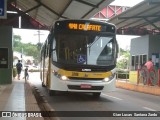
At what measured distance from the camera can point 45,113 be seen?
12.3m

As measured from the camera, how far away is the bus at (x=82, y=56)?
1564 centimetres

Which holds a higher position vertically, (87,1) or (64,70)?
(87,1)

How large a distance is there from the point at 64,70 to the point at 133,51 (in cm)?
2047

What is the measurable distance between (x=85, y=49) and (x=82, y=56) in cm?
31

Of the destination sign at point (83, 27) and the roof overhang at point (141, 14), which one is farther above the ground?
the roof overhang at point (141, 14)

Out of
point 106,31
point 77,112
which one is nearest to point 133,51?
point 106,31

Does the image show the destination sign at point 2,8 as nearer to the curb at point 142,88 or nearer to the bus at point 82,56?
the bus at point 82,56

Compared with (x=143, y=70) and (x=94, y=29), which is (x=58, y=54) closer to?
(x=94, y=29)

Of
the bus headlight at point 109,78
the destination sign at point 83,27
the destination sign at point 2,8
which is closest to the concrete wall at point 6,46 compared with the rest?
the destination sign at point 83,27

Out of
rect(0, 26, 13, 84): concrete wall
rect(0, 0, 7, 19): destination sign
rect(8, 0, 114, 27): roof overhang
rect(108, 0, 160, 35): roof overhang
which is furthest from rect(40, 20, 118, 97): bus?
rect(0, 26, 13, 84): concrete wall

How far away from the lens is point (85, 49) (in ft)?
52.2

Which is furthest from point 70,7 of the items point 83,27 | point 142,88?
point 83,27

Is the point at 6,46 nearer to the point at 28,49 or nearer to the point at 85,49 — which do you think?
the point at 85,49

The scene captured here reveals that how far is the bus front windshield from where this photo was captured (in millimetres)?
15805
